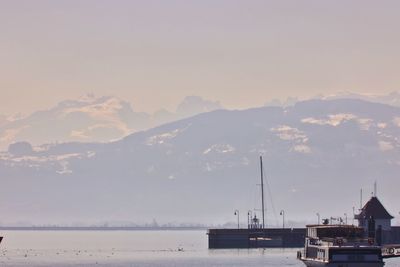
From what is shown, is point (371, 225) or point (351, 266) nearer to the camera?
point (351, 266)

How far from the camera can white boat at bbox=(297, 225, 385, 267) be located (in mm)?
162625

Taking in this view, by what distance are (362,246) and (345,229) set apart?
23.0ft

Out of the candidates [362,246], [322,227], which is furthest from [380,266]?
[322,227]

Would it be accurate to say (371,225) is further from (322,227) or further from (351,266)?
(351,266)

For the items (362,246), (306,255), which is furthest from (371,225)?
(362,246)

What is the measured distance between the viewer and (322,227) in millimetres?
175250

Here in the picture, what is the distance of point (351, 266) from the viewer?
162500 mm

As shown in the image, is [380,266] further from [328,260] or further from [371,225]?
[371,225]

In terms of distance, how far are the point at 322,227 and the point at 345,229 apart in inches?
202

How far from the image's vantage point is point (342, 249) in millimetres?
163875

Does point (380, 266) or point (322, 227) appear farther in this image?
point (322, 227)

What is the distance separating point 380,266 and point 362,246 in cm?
300

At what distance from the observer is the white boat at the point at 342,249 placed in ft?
534

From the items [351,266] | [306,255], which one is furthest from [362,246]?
[306,255]
